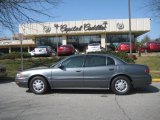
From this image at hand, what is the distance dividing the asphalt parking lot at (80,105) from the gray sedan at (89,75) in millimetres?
317

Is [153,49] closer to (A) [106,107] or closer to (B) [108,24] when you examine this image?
(B) [108,24]

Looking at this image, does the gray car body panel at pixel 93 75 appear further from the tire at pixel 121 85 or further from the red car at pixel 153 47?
the red car at pixel 153 47

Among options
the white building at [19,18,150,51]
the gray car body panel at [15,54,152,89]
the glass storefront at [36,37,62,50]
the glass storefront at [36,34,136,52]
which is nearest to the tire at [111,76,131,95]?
the gray car body panel at [15,54,152,89]

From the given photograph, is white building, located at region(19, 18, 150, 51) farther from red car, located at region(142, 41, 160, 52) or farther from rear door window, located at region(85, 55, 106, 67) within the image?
rear door window, located at region(85, 55, 106, 67)

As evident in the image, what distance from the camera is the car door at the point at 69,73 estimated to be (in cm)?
1172

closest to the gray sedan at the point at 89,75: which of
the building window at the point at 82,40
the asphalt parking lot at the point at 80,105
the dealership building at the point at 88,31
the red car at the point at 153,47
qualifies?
the asphalt parking lot at the point at 80,105

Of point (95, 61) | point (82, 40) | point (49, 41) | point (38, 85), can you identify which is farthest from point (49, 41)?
point (95, 61)

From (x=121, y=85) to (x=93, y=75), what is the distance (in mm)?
1016

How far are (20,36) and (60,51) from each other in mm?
16316

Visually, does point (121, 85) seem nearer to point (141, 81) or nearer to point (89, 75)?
point (141, 81)

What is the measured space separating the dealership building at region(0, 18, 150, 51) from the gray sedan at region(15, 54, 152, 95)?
4427cm

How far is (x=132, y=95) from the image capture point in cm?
1132

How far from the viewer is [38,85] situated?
11.9 metres

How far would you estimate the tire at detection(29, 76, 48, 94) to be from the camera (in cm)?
1192
